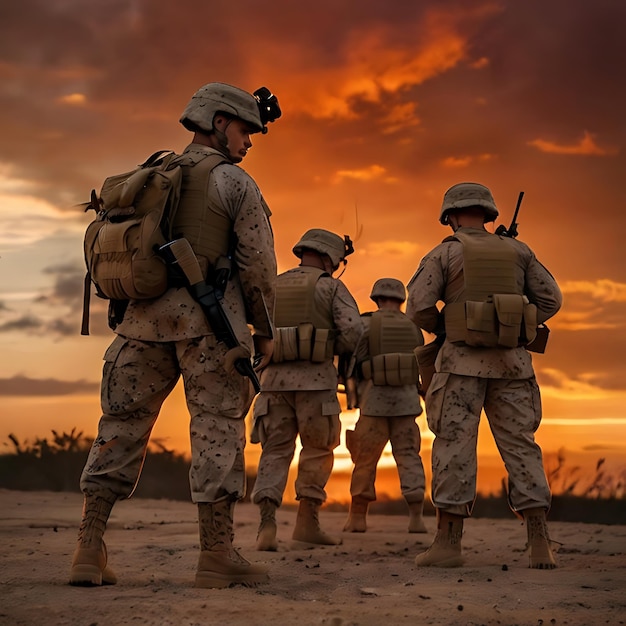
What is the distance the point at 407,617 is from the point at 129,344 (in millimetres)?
2171

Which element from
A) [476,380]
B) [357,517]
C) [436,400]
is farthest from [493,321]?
[357,517]

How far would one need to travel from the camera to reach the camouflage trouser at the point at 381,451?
34.0ft

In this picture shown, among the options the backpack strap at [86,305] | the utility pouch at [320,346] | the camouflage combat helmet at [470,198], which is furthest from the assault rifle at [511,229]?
the backpack strap at [86,305]

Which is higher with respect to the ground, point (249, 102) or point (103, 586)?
point (249, 102)

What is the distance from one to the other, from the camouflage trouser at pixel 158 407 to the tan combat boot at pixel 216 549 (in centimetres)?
9

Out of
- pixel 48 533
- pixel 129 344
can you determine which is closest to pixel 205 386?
pixel 129 344

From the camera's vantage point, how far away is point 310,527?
29.5 feet

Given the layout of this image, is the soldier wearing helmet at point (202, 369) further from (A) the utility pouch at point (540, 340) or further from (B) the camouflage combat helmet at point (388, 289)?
(B) the camouflage combat helmet at point (388, 289)

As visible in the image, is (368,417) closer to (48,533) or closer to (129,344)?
(48,533)

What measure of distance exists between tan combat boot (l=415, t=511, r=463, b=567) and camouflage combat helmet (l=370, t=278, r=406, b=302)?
12.3ft

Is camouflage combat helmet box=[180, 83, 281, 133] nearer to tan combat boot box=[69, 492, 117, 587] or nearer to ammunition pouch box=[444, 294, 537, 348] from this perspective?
ammunition pouch box=[444, 294, 537, 348]

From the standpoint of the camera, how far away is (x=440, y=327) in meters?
7.67

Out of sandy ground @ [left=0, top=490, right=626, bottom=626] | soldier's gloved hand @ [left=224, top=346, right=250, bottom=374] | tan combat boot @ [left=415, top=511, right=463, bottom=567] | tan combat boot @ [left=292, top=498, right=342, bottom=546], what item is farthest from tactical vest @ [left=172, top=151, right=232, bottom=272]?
tan combat boot @ [left=292, top=498, right=342, bottom=546]

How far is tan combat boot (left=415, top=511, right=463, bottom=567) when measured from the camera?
23.8ft
